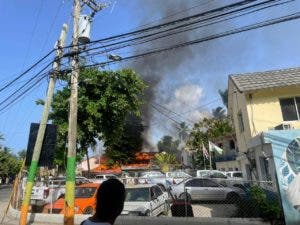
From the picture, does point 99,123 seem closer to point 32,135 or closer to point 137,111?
point 137,111

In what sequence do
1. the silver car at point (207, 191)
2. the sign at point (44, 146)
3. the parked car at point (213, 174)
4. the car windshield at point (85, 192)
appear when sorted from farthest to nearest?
the parked car at point (213, 174) < the silver car at point (207, 191) < the car windshield at point (85, 192) < the sign at point (44, 146)

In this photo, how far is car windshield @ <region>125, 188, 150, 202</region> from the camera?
14.2m

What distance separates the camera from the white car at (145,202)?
1373 centimetres

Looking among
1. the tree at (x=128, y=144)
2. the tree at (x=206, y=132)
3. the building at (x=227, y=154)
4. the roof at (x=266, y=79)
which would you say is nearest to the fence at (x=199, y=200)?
the roof at (x=266, y=79)

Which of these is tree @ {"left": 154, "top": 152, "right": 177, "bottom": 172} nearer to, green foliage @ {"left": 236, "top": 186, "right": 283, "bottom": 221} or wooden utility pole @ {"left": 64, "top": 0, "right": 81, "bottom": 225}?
wooden utility pole @ {"left": 64, "top": 0, "right": 81, "bottom": 225}

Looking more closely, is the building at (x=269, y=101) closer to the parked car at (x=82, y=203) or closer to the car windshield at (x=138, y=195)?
the car windshield at (x=138, y=195)

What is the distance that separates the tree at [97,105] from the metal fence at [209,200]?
632 centimetres

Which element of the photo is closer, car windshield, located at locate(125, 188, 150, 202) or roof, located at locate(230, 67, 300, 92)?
car windshield, located at locate(125, 188, 150, 202)

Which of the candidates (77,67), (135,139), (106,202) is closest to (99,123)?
(77,67)

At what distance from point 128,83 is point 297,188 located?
19533 mm

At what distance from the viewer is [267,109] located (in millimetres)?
18281

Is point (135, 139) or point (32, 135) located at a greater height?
point (135, 139)

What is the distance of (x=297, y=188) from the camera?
10398mm

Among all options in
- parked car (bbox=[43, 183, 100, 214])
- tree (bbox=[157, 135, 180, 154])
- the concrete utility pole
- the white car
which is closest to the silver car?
the white car
